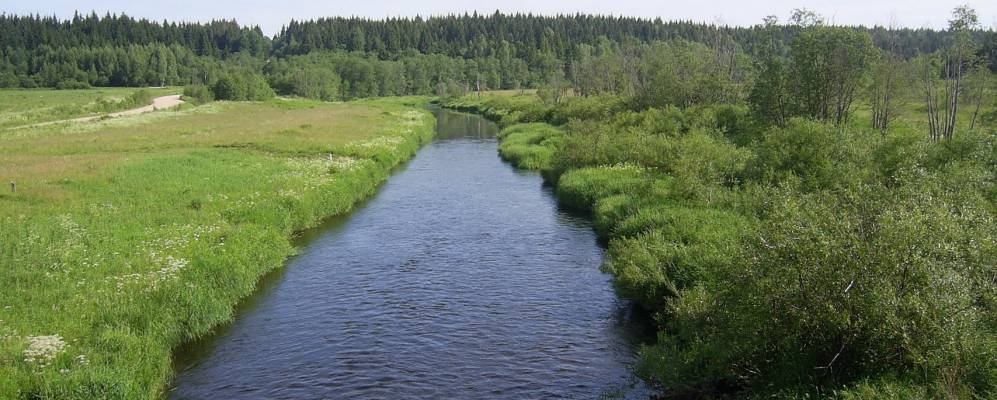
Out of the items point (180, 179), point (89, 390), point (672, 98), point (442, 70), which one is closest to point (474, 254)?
point (89, 390)

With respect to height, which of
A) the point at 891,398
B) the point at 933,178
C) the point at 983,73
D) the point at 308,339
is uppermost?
the point at 983,73

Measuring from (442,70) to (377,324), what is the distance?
176886 millimetres

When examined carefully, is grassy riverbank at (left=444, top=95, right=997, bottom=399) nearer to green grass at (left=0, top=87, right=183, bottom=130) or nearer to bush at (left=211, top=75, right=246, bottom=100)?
green grass at (left=0, top=87, right=183, bottom=130)

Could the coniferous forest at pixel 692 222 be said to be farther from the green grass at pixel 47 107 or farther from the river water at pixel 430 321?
the green grass at pixel 47 107

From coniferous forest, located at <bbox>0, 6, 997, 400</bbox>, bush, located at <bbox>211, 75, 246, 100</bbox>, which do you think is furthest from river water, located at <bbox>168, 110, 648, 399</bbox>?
bush, located at <bbox>211, 75, 246, 100</bbox>

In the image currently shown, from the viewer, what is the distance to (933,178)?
738 inches

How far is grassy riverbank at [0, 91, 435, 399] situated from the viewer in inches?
631

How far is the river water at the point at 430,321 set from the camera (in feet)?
56.8

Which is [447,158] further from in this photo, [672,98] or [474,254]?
[474,254]

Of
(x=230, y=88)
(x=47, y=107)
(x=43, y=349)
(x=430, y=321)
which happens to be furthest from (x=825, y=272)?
(x=230, y=88)

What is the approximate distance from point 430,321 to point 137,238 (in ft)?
38.8

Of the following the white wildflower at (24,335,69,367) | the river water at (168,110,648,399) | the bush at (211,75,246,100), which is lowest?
the river water at (168,110,648,399)

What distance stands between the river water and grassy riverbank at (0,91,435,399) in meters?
1.24

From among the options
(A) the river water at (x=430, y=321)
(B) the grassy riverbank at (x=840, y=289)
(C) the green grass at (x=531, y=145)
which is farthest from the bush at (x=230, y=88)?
(B) the grassy riverbank at (x=840, y=289)
